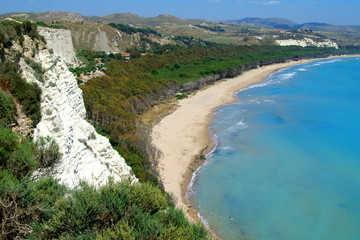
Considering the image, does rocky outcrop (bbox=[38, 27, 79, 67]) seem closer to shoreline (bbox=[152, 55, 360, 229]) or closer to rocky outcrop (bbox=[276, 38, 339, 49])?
shoreline (bbox=[152, 55, 360, 229])

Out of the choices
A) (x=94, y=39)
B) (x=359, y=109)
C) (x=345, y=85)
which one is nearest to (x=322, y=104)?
(x=359, y=109)

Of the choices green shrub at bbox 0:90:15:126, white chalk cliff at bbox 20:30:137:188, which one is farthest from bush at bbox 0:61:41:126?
green shrub at bbox 0:90:15:126

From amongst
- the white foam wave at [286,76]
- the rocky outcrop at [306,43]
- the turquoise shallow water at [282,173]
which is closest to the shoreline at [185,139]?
the turquoise shallow water at [282,173]

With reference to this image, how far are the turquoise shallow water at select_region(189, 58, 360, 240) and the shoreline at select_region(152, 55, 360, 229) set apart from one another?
3.79ft

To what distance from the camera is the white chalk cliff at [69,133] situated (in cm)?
1141

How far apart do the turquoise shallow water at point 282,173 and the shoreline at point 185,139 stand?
115 cm

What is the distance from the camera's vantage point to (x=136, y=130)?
27.1 meters

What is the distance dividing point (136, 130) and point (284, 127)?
2323 cm

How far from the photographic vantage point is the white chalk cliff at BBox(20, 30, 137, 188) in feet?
37.4

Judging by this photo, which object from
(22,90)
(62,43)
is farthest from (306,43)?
(22,90)

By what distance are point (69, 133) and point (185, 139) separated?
Answer: 21.3 meters

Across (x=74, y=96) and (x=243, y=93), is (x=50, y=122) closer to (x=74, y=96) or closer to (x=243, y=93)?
(x=74, y=96)

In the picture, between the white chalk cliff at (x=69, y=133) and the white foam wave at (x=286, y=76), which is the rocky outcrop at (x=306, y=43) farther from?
the white chalk cliff at (x=69, y=133)

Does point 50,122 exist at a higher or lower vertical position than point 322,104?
higher
